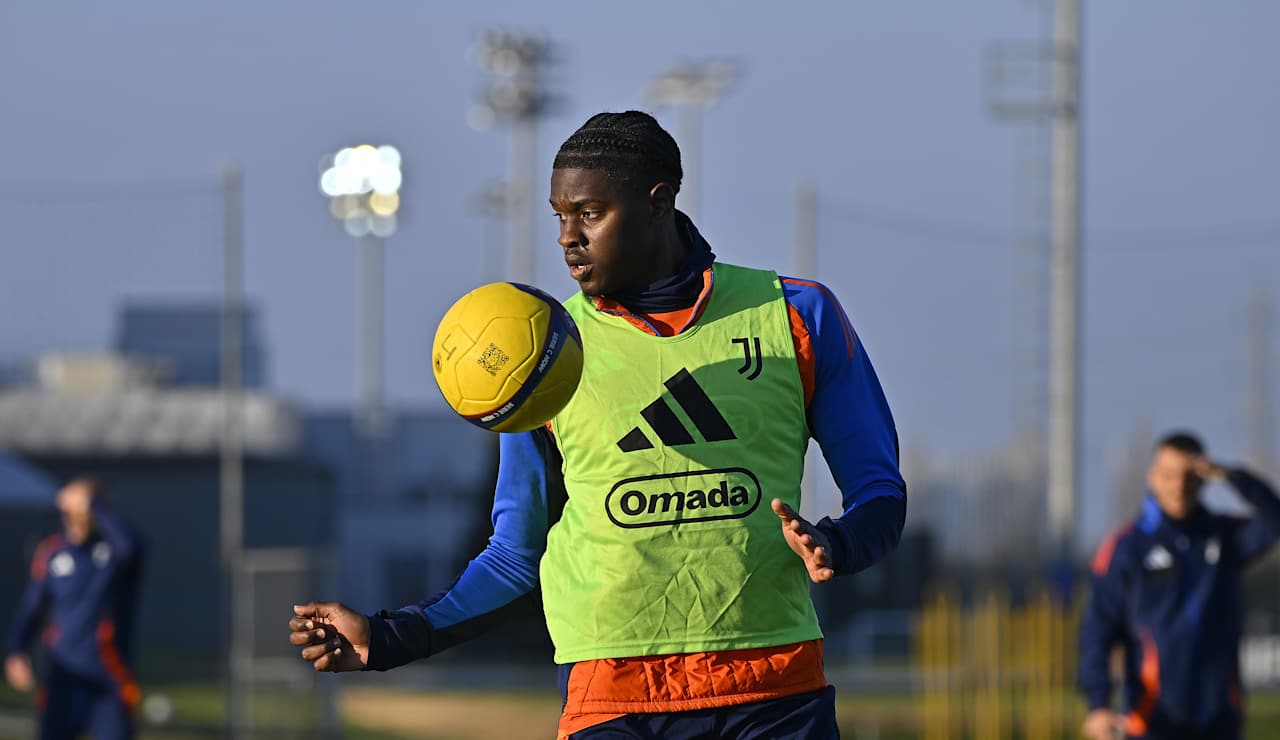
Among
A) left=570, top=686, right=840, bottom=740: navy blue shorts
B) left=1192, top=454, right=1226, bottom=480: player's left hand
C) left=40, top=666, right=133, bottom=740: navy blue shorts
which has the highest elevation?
left=1192, top=454, right=1226, bottom=480: player's left hand

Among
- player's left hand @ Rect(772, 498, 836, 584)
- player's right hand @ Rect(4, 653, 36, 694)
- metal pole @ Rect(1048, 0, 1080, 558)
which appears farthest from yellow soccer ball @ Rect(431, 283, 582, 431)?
metal pole @ Rect(1048, 0, 1080, 558)

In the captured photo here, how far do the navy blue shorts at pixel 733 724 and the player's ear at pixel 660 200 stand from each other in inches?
36.3

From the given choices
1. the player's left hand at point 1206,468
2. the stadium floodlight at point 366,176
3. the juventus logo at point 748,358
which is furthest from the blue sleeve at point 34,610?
the stadium floodlight at point 366,176

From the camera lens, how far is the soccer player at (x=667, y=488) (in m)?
3.77

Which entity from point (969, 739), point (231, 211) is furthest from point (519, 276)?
point (969, 739)

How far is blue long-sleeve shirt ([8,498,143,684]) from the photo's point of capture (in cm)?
1164

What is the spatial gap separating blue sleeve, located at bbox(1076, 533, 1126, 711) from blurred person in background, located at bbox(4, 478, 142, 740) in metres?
5.58

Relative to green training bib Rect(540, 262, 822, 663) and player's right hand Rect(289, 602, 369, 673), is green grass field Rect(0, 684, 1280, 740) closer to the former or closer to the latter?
green training bib Rect(540, 262, 822, 663)

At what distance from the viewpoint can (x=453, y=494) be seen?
38.4 m

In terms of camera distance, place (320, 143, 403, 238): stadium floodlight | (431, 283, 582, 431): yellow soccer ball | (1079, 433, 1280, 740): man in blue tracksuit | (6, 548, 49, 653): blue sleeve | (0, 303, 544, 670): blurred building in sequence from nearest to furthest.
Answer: (431, 283, 582, 431): yellow soccer ball < (1079, 433, 1280, 740): man in blue tracksuit < (6, 548, 49, 653): blue sleeve < (0, 303, 544, 670): blurred building < (320, 143, 403, 238): stadium floodlight

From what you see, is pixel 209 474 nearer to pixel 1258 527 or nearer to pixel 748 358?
pixel 1258 527

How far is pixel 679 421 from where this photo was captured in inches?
151

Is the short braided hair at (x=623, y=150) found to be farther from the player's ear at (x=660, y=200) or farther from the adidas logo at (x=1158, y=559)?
the adidas logo at (x=1158, y=559)

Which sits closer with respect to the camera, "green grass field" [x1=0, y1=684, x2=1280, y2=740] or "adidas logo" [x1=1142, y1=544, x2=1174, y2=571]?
"adidas logo" [x1=1142, y1=544, x2=1174, y2=571]
